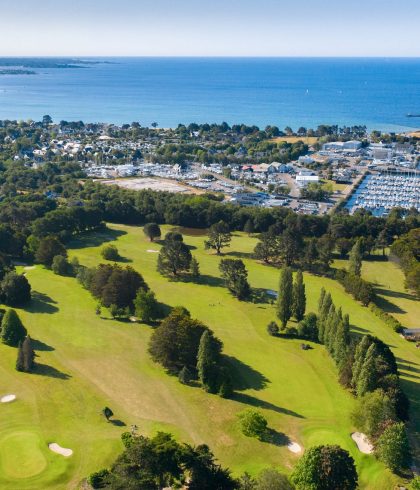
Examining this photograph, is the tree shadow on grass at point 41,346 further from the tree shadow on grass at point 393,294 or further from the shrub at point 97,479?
the tree shadow on grass at point 393,294

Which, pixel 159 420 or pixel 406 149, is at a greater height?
pixel 406 149

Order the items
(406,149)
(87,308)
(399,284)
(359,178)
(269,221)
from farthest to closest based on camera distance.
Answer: (406,149)
(359,178)
(269,221)
(399,284)
(87,308)

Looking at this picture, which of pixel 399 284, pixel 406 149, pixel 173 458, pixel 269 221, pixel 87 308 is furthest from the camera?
pixel 406 149

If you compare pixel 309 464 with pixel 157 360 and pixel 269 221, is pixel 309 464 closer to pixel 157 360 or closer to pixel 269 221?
pixel 157 360

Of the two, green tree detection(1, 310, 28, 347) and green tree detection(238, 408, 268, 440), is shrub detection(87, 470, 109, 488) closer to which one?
green tree detection(238, 408, 268, 440)

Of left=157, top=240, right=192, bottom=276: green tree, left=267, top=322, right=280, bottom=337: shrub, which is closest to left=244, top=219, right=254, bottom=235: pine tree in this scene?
left=157, top=240, right=192, bottom=276: green tree

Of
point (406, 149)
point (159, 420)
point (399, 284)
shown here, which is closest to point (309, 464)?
point (159, 420)
